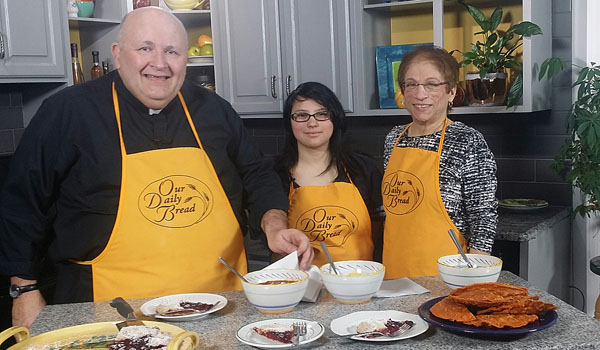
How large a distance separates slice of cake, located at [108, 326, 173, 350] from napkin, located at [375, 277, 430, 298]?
1.70ft

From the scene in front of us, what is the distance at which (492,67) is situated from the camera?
110 inches

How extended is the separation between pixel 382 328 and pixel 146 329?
45 cm

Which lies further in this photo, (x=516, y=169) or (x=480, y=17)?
(x=516, y=169)

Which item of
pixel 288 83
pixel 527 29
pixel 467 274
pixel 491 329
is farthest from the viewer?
pixel 288 83

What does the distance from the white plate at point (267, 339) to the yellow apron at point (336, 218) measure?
112 cm

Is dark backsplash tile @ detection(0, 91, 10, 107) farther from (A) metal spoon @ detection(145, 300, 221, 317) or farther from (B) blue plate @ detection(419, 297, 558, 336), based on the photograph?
(B) blue plate @ detection(419, 297, 558, 336)

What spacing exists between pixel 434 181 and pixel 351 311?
943 millimetres

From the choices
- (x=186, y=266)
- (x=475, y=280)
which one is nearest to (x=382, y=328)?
(x=475, y=280)

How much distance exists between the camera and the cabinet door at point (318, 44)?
10.7 ft

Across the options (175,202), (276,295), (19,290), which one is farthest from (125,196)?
(276,295)

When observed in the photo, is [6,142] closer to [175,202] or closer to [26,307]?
[26,307]

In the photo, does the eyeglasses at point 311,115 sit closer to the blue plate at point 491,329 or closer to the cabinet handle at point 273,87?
the cabinet handle at point 273,87

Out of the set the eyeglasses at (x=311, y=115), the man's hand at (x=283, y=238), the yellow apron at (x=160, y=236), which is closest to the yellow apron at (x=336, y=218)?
the eyeglasses at (x=311, y=115)

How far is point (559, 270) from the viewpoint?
2.94m
